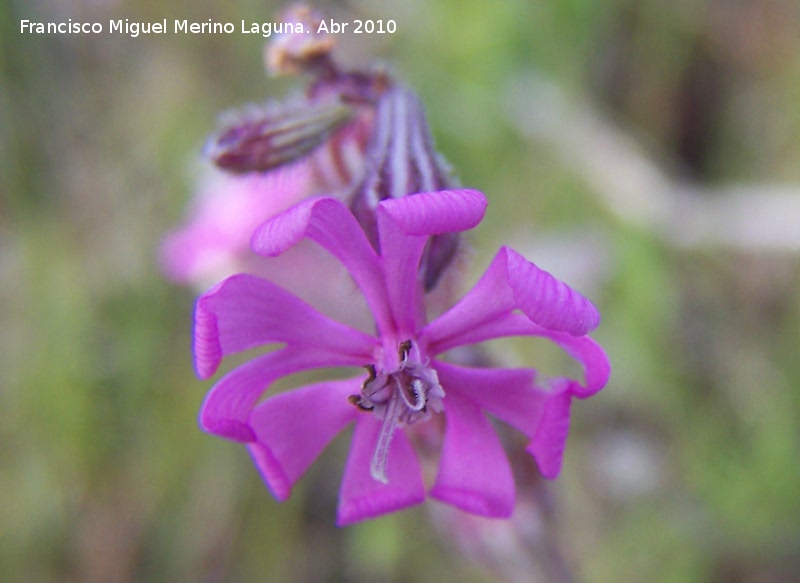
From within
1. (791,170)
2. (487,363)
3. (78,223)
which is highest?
(487,363)

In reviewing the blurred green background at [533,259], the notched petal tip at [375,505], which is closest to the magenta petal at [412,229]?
the notched petal tip at [375,505]

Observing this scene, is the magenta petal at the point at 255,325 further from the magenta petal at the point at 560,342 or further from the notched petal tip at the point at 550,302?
the notched petal tip at the point at 550,302

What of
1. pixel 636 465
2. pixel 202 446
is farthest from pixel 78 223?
pixel 636 465

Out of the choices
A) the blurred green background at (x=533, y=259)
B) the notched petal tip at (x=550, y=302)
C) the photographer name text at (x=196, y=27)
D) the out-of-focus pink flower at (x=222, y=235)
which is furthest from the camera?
the photographer name text at (x=196, y=27)

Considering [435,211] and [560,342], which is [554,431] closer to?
[560,342]

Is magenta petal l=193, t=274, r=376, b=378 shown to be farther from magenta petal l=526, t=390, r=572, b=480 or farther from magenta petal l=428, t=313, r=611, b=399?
magenta petal l=526, t=390, r=572, b=480

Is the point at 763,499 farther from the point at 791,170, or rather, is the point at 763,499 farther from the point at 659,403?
the point at 791,170

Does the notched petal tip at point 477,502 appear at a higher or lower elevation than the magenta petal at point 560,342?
lower
